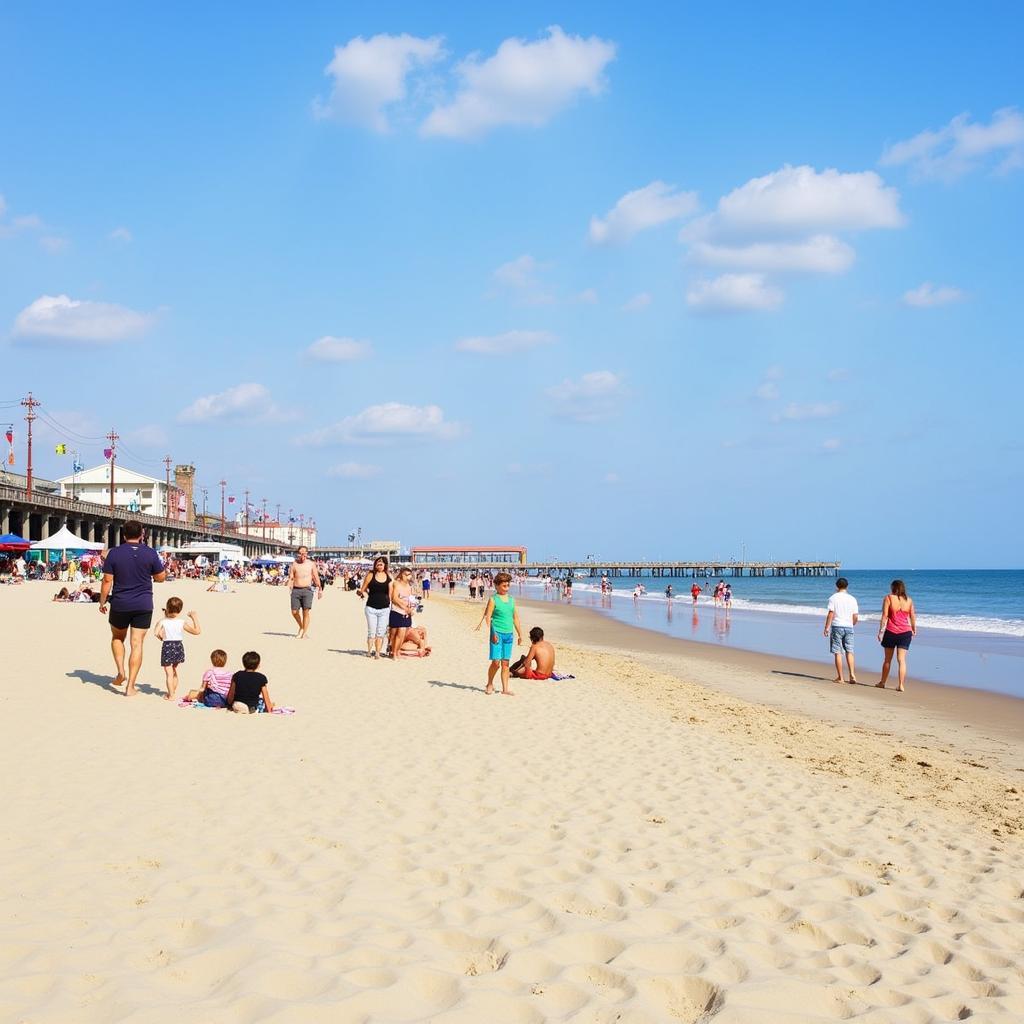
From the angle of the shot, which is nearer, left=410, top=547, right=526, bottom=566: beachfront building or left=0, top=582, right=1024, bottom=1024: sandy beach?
left=0, top=582, right=1024, bottom=1024: sandy beach

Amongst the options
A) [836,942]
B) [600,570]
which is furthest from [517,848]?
[600,570]

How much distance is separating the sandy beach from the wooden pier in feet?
419

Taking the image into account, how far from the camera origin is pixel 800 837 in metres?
5.32

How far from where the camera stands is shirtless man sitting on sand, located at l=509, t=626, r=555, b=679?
12.4 m

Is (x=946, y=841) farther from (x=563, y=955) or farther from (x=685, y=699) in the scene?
(x=685, y=699)

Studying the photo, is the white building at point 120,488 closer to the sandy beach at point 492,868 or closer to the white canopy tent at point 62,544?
the white canopy tent at point 62,544

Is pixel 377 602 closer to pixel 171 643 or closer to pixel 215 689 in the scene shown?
pixel 171 643

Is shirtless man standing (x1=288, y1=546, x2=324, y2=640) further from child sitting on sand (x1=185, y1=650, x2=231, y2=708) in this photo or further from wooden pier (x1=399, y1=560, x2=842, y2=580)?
wooden pier (x1=399, y1=560, x2=842, y2=580)

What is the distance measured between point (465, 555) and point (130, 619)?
155 metres

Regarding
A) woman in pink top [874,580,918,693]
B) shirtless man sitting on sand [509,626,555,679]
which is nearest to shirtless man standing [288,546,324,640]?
shirtless man sitting on sand [509,626,555,679]

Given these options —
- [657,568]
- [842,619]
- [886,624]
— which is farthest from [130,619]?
[657,568]

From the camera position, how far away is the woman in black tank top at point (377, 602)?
1319cm

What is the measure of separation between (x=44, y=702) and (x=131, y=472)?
109m

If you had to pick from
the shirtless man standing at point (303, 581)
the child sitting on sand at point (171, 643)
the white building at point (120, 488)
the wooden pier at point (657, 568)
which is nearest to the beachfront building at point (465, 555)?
the wooden pier at point (657, 568)
